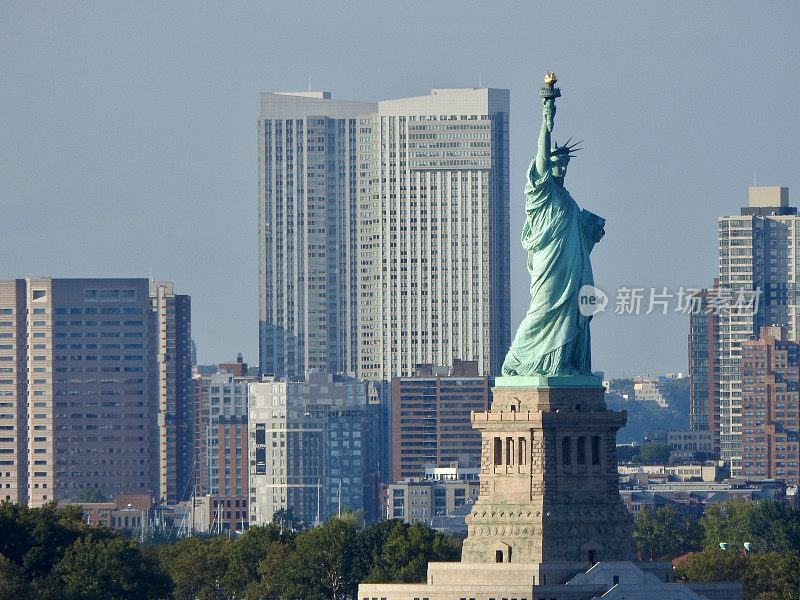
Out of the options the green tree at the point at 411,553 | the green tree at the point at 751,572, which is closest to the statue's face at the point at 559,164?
the green tree at the point at 411,553

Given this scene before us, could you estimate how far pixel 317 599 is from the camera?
5551 inches

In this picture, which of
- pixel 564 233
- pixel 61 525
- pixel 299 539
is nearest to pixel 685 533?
pixel 299 539

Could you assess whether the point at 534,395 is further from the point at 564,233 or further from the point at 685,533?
the point at 685,533

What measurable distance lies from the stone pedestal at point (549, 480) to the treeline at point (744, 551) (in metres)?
19.0

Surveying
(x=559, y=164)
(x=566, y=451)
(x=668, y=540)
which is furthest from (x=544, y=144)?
(x=668, y=540)

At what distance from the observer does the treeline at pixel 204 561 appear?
426ft

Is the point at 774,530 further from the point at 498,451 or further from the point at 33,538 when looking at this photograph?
the point at 498,451

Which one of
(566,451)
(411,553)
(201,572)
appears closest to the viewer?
(566,451)

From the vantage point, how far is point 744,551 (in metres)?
159

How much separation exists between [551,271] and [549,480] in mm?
7952

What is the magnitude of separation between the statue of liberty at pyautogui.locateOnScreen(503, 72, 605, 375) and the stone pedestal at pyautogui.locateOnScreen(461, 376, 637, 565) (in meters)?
1.11

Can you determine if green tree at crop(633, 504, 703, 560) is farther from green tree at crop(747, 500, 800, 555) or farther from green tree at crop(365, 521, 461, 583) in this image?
green tree at crop(365, 521, 461, 583)

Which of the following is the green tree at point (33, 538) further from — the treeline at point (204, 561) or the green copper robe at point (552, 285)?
the green copper robe at point (552, 285)

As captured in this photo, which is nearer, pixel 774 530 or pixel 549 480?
pixel 549 480
